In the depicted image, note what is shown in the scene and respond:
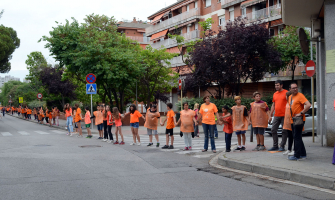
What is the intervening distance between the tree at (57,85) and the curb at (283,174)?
3715 centimetres

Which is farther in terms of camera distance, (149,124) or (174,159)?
(149,124)

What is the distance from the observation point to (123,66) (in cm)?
2547

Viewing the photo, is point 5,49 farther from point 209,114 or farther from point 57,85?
point 209,114

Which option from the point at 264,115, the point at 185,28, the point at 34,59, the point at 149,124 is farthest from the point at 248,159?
the point at 34,59

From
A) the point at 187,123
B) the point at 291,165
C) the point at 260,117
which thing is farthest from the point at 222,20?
the point at 291,165

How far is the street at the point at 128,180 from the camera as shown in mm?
5984

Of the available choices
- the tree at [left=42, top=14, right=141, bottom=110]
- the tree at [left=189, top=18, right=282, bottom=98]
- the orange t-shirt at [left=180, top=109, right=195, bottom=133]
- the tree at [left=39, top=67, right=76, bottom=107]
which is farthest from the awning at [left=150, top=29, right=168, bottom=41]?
the orange t-shirt at [left=180, top=109, right=195, bottom=133]

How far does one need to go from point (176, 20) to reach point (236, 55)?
25.1 m

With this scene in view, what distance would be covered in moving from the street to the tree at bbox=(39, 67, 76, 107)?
33865 millimetres

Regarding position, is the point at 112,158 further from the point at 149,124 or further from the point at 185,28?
the point at 185,28

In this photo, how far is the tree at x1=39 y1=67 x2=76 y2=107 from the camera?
43281 mm

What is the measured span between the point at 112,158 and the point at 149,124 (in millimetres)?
3499

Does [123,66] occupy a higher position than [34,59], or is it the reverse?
[34,59]

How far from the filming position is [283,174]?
7219 millimetres
